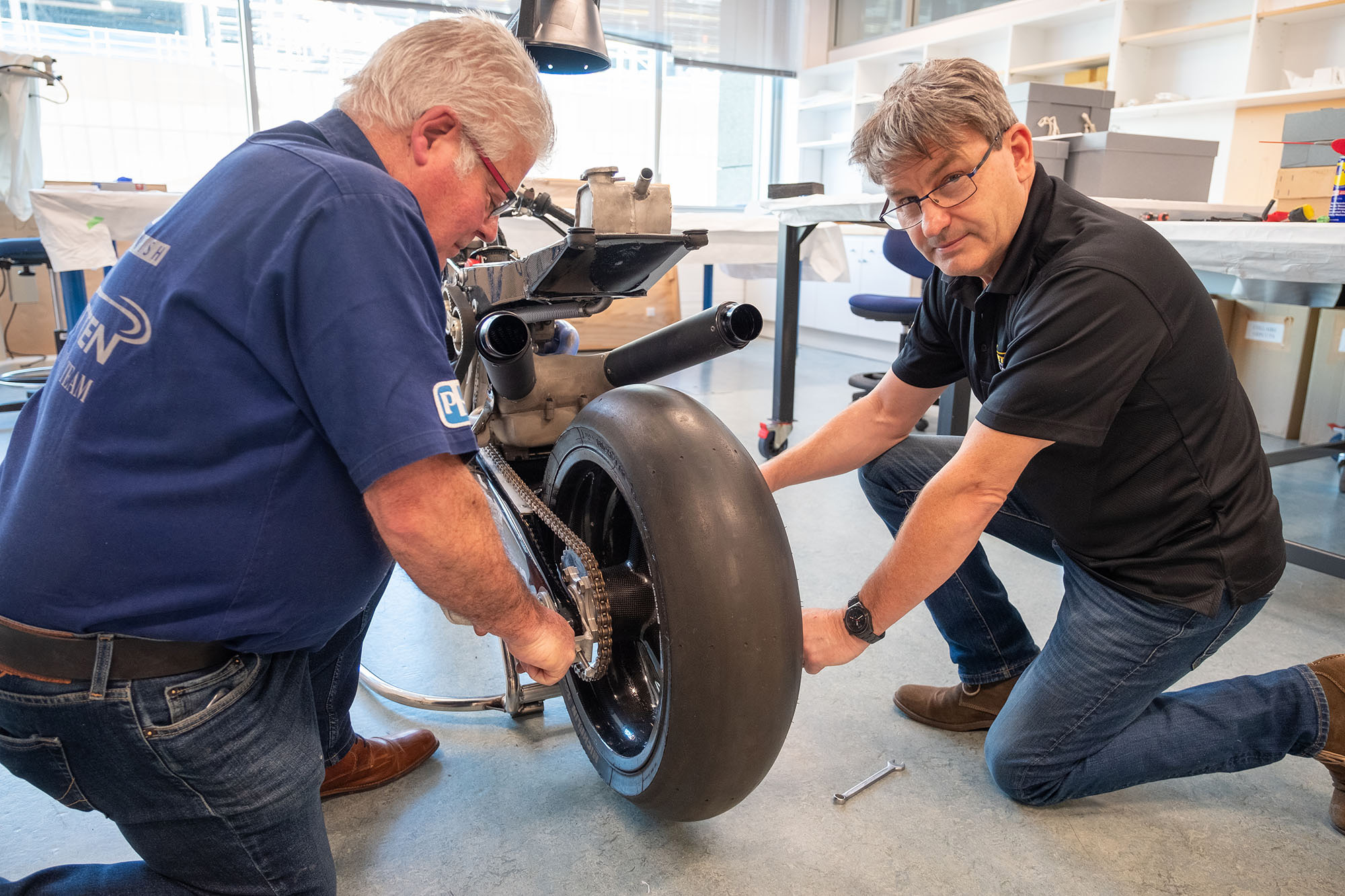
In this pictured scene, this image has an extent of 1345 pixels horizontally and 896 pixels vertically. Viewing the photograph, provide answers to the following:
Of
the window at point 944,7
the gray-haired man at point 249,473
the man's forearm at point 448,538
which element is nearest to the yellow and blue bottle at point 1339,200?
the gray-haired man at point 249,473

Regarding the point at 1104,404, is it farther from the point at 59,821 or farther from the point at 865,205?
the point at 865,205

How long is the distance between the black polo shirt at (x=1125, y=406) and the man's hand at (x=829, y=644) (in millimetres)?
316

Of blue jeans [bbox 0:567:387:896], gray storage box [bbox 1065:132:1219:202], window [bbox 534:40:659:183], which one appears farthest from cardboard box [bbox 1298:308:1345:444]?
window [bbox 534:40:659:183]

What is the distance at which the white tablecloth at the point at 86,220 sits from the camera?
3.20 metres

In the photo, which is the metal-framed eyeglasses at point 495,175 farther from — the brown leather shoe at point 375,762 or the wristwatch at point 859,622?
the brown leather shoe at point 375,762

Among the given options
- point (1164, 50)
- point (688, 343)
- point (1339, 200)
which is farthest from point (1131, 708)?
point (1164, 50)

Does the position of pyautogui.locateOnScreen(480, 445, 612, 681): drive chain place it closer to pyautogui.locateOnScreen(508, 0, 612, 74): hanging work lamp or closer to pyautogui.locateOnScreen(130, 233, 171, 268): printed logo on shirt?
pyautogui.locateOnScreen(130, 233, 171, 268): printed logo on shirt

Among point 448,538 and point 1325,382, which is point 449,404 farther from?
point 1325,382

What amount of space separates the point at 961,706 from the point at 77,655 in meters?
1.26

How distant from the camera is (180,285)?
0.73 metres

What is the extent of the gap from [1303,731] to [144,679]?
56.1 inches

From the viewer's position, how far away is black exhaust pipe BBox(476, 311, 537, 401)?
4.11 feet

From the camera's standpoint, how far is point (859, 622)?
3.55 ft

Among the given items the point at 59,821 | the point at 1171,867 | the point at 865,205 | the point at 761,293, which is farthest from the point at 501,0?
the point at 1171,867
